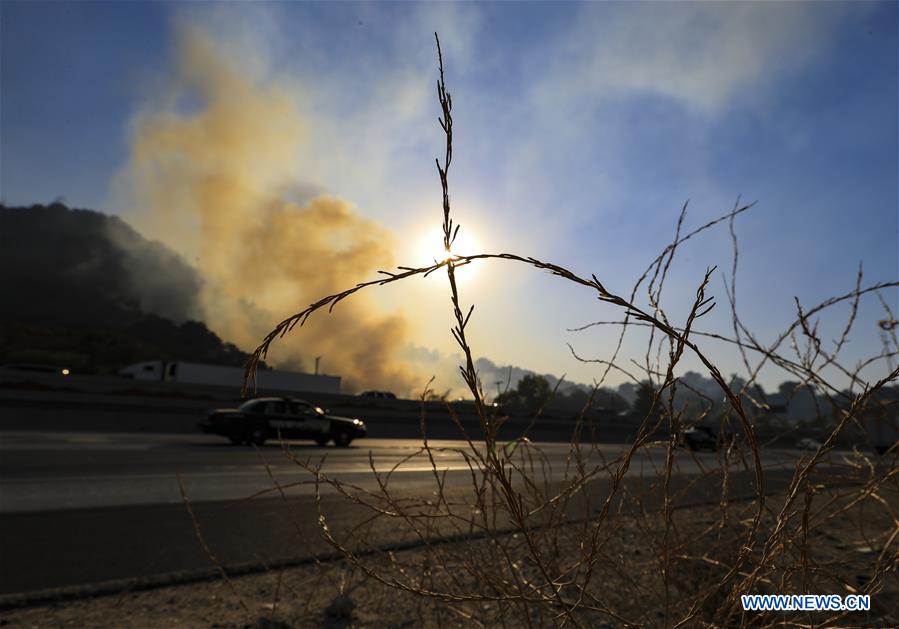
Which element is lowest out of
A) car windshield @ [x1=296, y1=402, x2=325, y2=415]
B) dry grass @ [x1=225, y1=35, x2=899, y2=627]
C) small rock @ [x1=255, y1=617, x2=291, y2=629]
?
small rock @ [x1=255, y1=617, x2=291, y2=629]

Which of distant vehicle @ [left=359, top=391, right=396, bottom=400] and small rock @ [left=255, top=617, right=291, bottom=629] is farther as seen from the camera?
distant vehicle @ [left=359, top=391, right=396, bottom=400]

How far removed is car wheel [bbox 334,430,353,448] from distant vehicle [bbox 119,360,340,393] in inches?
1266

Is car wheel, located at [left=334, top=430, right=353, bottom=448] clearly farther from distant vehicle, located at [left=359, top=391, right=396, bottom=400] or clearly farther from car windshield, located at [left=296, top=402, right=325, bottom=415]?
distant vehicle, located at [left=359, top=391, right=396, bottom=400]

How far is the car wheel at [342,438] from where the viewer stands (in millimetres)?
20344

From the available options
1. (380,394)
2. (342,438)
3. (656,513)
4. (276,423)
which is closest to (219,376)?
(380,394)

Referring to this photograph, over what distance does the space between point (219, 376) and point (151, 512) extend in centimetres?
5488

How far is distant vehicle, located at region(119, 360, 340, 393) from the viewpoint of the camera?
54472mm

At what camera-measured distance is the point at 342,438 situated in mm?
20422

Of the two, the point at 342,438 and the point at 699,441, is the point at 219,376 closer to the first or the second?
the point at 342,438

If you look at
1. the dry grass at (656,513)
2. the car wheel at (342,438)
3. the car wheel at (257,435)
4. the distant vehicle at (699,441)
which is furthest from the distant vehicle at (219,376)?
the dry grass at (656,513)

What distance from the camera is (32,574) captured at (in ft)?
14.3

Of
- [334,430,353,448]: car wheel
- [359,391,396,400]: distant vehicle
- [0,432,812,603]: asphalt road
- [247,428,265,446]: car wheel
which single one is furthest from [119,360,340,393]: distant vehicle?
[0,432,812,603]: asphalt road

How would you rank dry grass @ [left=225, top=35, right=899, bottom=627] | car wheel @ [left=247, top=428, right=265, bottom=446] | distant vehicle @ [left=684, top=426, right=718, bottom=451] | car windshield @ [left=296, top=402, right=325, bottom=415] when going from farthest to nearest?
1. car windshield @ [left=296, top=402, right=325, bottom=415]
2. car wheel @ [left=247, top=428, right=265, bottom=446]
3. distant vehicle @ [left=684, top=426, right=718, bottom=451]
4. dry grass @ [left=225, top=35, right=899, bottom=627]

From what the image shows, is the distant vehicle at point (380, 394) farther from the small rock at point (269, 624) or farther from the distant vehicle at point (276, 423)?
the small rock at point (269, 624)
